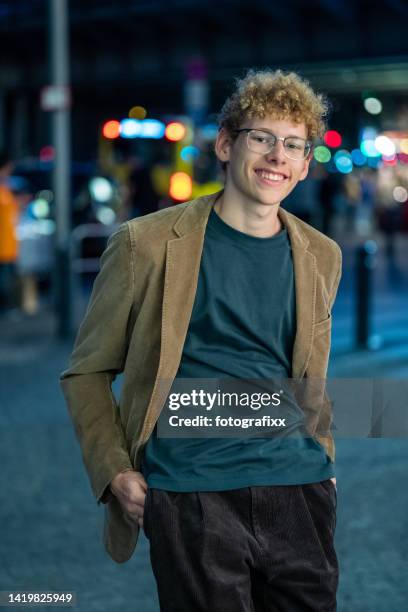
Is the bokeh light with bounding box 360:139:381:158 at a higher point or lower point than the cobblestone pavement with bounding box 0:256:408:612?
lower

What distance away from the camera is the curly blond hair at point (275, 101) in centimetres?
309

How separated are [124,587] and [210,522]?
8.93ft

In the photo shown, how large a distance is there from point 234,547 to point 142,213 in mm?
20685

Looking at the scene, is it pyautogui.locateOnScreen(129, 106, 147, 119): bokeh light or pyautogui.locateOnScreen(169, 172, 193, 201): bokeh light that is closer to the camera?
pyautogui.locateOnScreen(169, 172, 193, 201): bokeh light

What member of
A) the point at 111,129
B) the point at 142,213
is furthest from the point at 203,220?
the point at 111,129

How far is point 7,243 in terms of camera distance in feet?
50.7

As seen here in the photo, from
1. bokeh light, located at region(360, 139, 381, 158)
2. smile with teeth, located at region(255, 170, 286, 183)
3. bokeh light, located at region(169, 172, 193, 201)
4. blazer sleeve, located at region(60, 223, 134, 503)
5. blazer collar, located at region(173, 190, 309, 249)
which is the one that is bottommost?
bokeh light, located at region(360, 139, 381, 158)

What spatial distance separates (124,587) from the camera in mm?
5570

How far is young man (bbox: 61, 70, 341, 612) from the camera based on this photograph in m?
2.98

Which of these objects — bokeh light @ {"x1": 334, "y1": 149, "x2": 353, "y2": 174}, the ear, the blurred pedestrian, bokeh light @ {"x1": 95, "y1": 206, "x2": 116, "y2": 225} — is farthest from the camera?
bokeh light @ {"x1": 334, "y1": 149, "x2": 353, "y2": 174}

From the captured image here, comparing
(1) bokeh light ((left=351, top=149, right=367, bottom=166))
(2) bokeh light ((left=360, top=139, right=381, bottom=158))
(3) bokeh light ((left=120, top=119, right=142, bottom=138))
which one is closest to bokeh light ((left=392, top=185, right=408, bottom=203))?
(3) bokeh light ((left=120, top=119, right=142, bottom=138))

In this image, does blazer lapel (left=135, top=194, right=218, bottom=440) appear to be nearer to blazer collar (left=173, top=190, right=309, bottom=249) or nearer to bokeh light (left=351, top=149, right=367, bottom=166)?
blazer collar (left=173, top=190, right=309, bottom=249)

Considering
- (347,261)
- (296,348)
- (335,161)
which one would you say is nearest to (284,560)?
(296,348)

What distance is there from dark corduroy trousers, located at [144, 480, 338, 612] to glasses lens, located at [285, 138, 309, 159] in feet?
2.50
